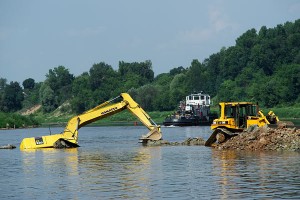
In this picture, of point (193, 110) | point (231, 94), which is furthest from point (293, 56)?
point (193, 110)

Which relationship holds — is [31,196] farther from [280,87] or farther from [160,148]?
[280,87]

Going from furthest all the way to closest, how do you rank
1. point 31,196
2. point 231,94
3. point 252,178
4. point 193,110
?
1. point 231,94
2. point 193,110
3. point 252,178
4. point 31,196

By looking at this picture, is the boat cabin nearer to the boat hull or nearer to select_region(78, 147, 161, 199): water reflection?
the boat hull

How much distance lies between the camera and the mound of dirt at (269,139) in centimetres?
4691

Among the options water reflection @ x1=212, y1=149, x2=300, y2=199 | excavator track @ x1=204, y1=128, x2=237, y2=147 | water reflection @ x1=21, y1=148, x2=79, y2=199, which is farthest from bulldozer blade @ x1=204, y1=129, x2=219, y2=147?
water reflection @ x1=21, y1=148, x2=79, y2=199

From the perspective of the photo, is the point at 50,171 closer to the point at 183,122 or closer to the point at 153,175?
the point at 153,175

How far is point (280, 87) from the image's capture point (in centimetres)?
15175

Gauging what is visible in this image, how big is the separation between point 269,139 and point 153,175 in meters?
14.4

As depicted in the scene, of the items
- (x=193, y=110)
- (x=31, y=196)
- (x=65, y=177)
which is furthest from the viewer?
(x=193, y=110)

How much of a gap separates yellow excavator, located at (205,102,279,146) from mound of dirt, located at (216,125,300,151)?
7.65 ft

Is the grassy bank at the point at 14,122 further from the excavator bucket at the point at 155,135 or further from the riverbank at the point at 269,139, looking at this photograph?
the riverbank at the point at 269,139

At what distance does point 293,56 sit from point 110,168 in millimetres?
138863

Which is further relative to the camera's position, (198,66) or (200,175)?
(198,66)

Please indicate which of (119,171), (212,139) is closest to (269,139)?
(212,139)
